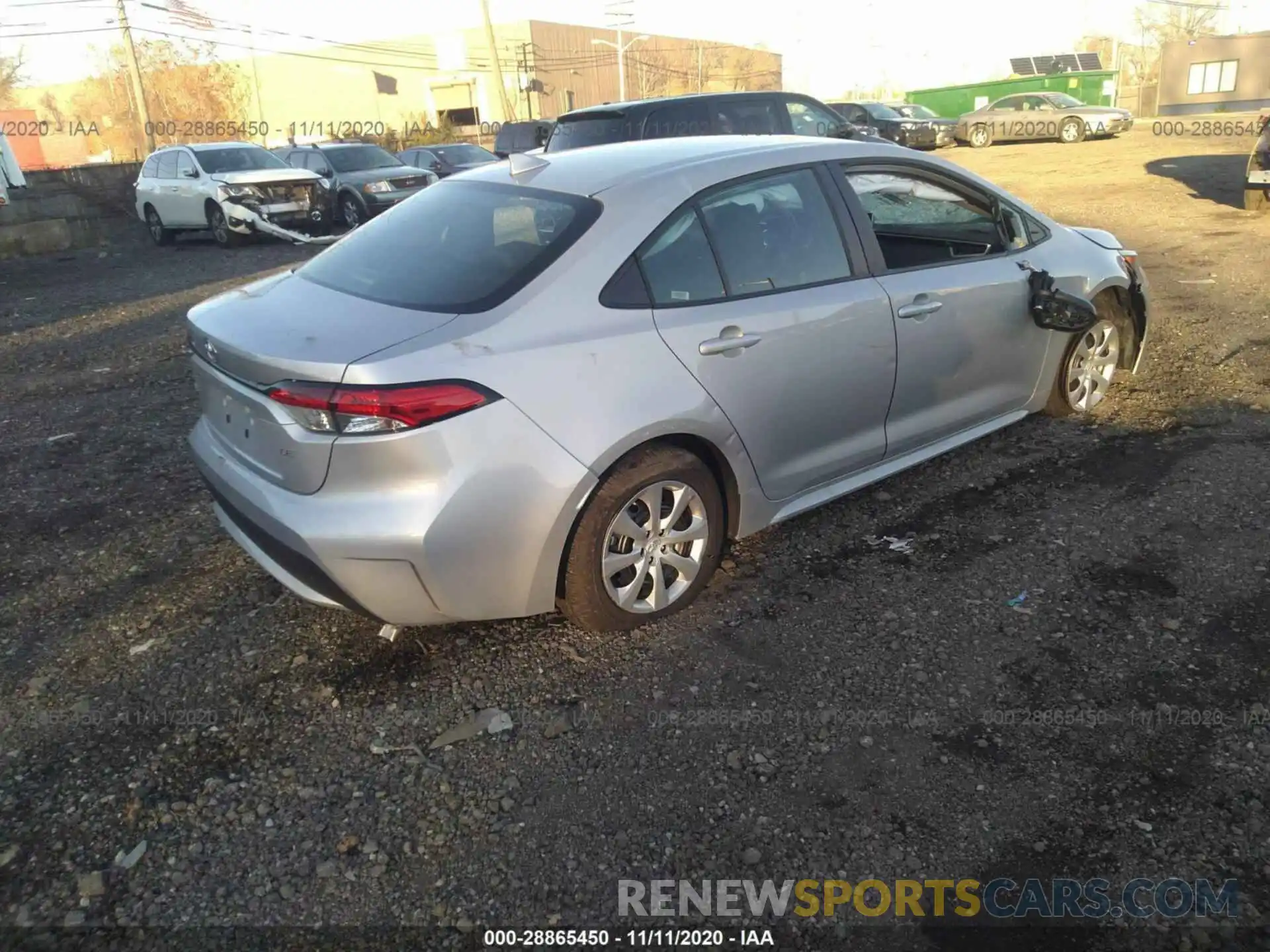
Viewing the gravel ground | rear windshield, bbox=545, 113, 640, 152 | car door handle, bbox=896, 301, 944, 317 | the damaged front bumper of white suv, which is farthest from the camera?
the damaged front bumper of white suv

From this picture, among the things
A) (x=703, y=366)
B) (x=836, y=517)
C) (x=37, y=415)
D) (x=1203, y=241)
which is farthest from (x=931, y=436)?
(x=1203, y=241)

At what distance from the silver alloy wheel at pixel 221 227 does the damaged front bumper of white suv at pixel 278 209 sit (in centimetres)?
9

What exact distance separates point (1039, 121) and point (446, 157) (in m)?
18.8

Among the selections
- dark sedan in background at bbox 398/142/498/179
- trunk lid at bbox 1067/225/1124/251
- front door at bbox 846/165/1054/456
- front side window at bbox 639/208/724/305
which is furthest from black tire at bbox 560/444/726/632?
dark sedan in background at bbox 398/142/498/179

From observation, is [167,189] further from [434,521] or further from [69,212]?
[434,521]

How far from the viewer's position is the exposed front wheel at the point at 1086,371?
5.02m

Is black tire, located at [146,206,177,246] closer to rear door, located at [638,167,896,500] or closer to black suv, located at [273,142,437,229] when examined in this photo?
black suv, located at [273,142,437,229]

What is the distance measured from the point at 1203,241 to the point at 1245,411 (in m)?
6.55

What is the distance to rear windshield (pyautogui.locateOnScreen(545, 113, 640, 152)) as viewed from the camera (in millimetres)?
9062

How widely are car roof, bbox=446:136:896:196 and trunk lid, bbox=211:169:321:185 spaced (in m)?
13.0

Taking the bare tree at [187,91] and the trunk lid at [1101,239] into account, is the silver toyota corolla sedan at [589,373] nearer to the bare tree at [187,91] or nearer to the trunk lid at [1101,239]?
the trunk lid at [1101,239]

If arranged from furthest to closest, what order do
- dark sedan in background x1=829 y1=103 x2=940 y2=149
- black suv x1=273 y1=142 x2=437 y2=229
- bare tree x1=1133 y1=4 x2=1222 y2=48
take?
1. bare tree x1=1133 y1=4 x2=1222 y2=48
2. dark sedan in background x1=829 y1=103 x2=940 y2=149
3. black suv x1=273 y1=142 x2=437 y2=229

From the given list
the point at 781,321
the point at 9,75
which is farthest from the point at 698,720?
the point at 9,75

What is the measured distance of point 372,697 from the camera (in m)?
3.13
